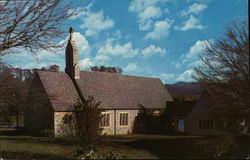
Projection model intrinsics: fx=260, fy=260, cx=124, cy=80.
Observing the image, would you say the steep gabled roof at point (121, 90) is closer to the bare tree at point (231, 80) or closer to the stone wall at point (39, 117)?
the stone wall at point (39, 117)

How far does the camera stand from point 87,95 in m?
29.0

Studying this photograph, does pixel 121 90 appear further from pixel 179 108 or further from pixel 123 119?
pixel 179 108

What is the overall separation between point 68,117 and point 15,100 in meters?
11.4

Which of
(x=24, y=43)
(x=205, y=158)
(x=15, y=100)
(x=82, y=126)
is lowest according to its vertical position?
(x=205, y=158)

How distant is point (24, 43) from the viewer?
8625 millimetres

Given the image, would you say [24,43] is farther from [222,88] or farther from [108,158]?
[222,88]

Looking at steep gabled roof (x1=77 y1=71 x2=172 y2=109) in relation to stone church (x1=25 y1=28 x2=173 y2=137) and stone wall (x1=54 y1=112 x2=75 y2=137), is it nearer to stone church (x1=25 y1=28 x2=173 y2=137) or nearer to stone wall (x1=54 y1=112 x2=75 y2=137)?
stone church (x1=25 y1=28 x2=173 y2=137)

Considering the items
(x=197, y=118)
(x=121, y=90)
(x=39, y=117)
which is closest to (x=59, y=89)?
(x=39, y=117)

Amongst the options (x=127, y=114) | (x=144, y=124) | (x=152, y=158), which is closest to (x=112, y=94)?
(x=127, y=114)

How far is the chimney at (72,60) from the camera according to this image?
99.3ft

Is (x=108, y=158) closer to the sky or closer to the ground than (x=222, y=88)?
closer to the ground

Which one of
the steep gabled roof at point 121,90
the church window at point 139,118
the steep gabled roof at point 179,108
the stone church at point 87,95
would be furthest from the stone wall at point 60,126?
the steep gabled roof at point 179,108

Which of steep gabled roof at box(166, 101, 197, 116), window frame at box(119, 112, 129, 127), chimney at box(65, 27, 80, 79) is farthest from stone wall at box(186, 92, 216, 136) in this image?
chimney at box(65, 27, 80, 79)

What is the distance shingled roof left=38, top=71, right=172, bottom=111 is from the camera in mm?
27500
